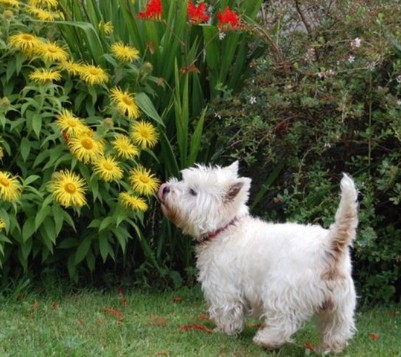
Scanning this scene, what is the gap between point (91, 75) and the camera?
5.96m

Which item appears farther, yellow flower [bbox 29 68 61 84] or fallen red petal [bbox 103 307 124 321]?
yellow flower [bbox 29 68 61 84]

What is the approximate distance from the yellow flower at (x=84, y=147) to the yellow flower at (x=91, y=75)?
0.50 metres

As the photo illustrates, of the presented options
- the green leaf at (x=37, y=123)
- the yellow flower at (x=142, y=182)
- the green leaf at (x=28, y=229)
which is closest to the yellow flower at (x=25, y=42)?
the green leaf at (x=37, y=123)

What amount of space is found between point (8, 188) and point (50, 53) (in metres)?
Result: 1.12

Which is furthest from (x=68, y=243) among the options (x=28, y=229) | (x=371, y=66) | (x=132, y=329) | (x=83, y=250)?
(x=371, y=66)

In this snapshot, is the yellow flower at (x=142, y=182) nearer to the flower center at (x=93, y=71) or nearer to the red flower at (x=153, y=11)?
the flower center at (x=93, y=71)

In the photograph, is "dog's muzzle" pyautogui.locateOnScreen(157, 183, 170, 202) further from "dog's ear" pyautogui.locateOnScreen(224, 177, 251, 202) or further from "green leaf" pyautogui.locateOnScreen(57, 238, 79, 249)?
"green leaf" pyautogui.locateOnScreen(57, 238, 79, 249)

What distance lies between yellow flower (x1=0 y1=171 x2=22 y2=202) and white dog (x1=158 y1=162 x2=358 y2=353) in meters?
0.95

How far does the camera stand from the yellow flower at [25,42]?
584 centimetres

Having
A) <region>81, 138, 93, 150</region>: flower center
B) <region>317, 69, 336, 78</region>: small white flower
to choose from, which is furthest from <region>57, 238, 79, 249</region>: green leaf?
<region>317, 69, 336, 78</region>: small white flower

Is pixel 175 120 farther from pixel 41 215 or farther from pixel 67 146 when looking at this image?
pixel 41 215

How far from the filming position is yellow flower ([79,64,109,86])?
596 centimetres

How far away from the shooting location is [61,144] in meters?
5.74

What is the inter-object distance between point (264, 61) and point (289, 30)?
0.68 metres
